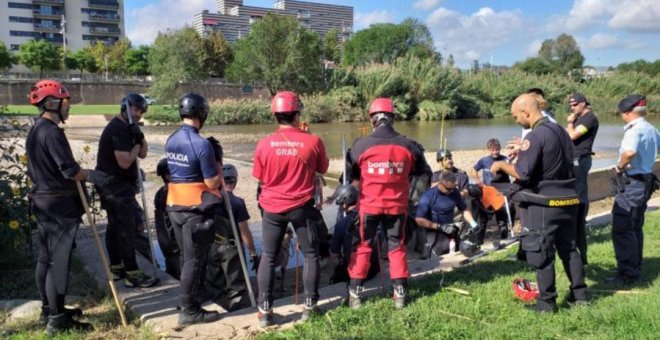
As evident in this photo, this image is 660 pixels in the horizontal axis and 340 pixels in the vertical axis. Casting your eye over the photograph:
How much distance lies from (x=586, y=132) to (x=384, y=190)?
319cm

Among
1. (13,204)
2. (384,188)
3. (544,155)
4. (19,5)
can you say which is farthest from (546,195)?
(19,5)

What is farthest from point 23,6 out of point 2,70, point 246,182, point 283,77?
point 246,182

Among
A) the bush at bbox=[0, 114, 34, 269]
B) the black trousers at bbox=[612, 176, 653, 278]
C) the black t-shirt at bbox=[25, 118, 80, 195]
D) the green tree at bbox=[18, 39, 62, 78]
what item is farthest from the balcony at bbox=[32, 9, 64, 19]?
the black trousers at bbox=[612, 176, 653, 278]

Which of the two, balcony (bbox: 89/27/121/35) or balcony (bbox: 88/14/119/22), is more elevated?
balcony (bbox: 88/14/119/22)

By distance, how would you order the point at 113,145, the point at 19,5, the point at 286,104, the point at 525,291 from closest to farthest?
the point at 286,104
the point at 525,291
the point at 113,145
the point at 19,5

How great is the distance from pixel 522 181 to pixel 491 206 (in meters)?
4.00

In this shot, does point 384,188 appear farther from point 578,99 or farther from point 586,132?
point 578,99

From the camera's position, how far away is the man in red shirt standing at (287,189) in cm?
459

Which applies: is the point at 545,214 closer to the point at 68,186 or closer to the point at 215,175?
the point at 215,175

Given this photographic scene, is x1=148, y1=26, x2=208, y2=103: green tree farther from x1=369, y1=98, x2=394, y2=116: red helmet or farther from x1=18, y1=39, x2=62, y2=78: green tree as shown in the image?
x1=369, y1=98, x2=394, y2=116: red helmet

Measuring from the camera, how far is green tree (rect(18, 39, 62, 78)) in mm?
70000

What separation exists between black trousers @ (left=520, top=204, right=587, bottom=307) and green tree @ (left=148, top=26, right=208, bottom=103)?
159 ft

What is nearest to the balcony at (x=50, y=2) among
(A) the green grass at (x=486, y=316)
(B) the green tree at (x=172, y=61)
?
(B) the green tree at (x=172, y=61)

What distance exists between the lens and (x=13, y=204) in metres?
5.86
